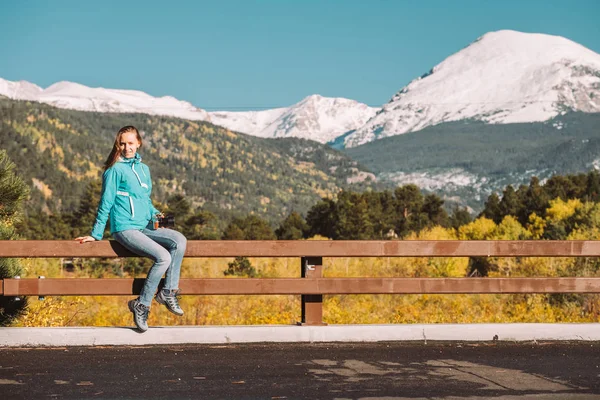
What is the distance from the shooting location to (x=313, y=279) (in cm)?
898

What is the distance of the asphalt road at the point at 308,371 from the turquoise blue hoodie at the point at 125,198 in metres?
1.08

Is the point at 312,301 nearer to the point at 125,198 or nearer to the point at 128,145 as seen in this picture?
the point at 125,198

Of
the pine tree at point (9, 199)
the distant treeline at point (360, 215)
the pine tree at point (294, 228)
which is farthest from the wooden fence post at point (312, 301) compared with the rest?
the pine tree at point (294, 228)

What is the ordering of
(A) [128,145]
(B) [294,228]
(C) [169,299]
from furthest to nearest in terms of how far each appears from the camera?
1. (B) [294,228]
2. (C) [169,299]
3. (A) [128,145]

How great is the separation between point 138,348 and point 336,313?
444cm

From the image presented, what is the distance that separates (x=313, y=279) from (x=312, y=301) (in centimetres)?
29

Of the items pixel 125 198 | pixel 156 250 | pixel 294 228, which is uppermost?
pixel 294 228

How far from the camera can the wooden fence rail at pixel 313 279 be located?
8711 mm

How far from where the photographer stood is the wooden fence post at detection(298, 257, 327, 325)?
912cm

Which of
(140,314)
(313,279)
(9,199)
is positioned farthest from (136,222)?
(9,199)

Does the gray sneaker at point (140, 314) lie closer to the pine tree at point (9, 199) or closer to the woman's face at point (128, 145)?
the woman's face at point (128, 145)

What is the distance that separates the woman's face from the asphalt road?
5.47ft

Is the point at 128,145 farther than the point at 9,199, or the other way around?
the point at 9,199

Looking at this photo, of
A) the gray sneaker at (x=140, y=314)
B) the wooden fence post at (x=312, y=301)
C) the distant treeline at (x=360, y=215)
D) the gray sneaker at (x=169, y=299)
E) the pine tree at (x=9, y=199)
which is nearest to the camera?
the gray sneaker at (x=140, y=314)
